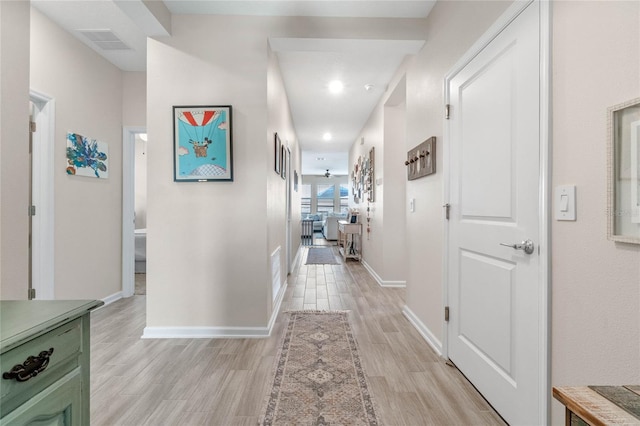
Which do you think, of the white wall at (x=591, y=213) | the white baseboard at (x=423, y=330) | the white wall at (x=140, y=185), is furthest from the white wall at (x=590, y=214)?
the white wall at (x=140, y=185)

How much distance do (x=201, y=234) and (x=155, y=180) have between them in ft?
1.91

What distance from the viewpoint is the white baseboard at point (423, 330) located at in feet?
7.20

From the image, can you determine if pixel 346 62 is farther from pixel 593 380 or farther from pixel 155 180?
pixel 593 380

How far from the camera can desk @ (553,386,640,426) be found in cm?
55

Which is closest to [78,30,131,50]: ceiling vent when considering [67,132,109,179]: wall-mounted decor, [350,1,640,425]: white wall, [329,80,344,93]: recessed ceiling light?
[67,132,109,179]: wall-mounted decor

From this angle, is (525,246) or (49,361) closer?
(49,361)

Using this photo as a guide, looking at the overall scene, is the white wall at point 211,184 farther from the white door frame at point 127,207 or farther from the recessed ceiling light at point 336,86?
the white door frame at point 127,207

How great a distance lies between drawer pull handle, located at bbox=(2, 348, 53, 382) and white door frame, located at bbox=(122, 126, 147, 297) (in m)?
3.25

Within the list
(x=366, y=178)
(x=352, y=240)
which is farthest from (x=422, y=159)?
(x=352, y=240)

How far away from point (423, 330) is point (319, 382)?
1.10 m

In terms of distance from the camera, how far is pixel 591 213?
1.03 metres

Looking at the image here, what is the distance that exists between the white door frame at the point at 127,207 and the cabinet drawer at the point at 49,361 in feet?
10.3

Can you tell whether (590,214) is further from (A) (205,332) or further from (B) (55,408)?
(A) (205,332)

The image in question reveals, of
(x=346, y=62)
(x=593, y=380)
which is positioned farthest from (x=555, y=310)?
(x=346, y=62)
